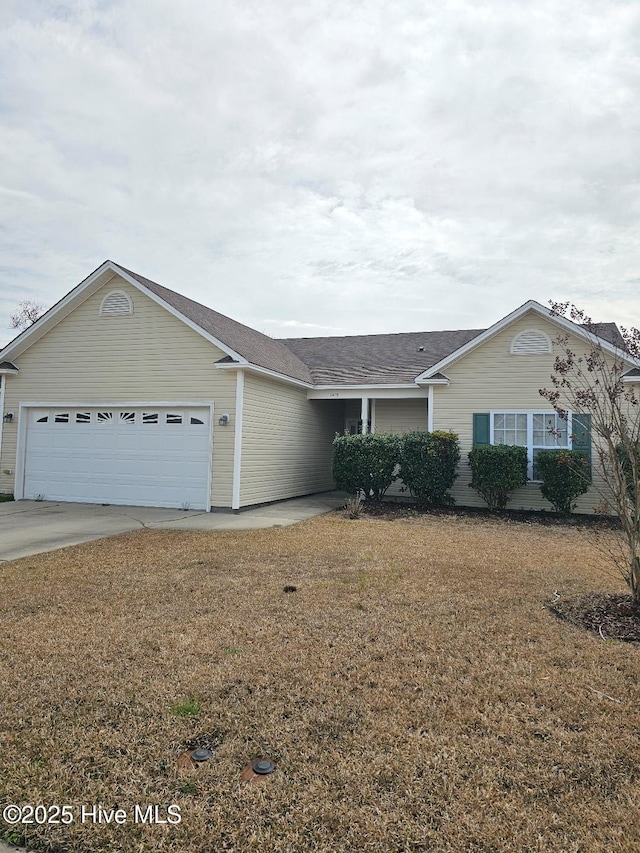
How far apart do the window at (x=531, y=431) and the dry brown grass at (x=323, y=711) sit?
23.7ft

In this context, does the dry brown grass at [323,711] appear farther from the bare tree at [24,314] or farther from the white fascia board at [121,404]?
the bare tree at [24,314]

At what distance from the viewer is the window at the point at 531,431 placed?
12.6 metres

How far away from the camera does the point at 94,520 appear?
10.5 meters

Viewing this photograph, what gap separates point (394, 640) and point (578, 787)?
1897 millimetres

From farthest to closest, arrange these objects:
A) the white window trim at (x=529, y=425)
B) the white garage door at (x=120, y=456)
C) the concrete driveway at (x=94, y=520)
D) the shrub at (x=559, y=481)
→ the white window trim at (x=529, y=425) → the white garage door at (x=120, y=456) → the shrub at (x=559, y=481) → the concrete driveway at (x=94, y=520)

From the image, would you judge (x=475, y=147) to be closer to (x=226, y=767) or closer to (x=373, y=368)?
(x=373, y=368)

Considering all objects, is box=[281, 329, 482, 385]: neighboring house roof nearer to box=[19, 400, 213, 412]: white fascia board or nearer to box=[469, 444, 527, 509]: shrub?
box=[469, 444, 527, 509]: shrub

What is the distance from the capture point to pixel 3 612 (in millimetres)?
4922

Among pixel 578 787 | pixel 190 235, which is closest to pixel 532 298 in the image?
pixel 190 235

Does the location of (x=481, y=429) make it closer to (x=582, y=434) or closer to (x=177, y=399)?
(x=582, y=434)

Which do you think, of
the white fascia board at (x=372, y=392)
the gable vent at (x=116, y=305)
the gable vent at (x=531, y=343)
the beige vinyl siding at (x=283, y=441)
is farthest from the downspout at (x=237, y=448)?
the gable vent at (x=531, y=343)

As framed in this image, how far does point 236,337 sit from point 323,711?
1159 centimetres

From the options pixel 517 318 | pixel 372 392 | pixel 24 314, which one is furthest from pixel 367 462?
pixel 24 314

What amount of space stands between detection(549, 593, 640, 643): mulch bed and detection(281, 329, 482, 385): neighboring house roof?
9737 mm
